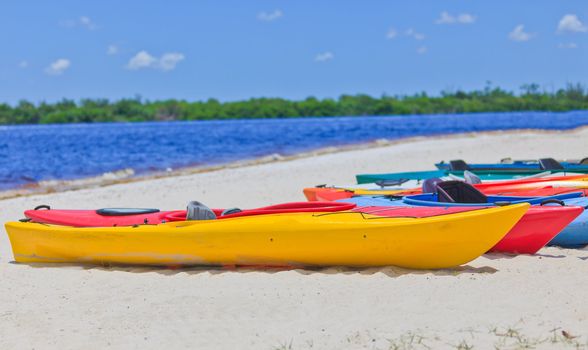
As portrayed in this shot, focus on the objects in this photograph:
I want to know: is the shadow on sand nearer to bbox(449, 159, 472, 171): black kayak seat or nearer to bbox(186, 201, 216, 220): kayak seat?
bbox(186, 201, 216, 220): kayak seat

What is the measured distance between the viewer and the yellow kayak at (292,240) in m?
6.12

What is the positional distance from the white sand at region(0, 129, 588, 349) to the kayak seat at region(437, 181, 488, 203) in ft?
3.01

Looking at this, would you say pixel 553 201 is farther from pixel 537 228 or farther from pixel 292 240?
pixel 292 240

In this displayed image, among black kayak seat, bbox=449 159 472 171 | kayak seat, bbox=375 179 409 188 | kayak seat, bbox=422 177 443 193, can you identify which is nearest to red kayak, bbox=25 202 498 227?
kayak seat, bbox=422 177 443 193

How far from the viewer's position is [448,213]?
20.7 ft

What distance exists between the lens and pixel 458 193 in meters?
7.93

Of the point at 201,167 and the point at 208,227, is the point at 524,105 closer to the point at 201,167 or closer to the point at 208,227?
the point at 201,167

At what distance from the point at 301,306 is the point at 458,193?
312 cm

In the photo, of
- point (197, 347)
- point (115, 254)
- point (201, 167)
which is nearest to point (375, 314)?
point (197, 347)

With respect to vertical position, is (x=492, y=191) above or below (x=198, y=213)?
below

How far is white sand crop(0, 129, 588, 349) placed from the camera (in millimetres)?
4707

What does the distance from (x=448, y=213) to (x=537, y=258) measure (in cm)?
115

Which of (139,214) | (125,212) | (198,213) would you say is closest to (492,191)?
(198,213)

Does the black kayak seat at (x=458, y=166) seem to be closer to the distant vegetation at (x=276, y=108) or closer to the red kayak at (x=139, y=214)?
the red kayak at (x=139, y=214)
